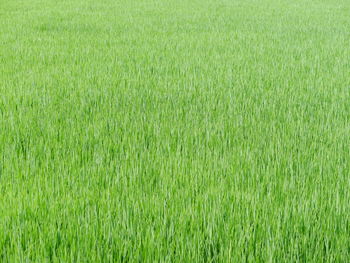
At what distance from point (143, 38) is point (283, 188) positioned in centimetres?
589

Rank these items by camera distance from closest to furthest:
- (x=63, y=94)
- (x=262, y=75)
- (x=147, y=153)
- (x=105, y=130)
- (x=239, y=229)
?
(x=239, y=229), (x=147, y=153), (x=105, y=130), (x=63, y=94), (x=262, y=75)

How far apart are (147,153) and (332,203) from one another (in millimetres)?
1114

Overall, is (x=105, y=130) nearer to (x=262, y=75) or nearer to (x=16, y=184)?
(x=16, y=184)

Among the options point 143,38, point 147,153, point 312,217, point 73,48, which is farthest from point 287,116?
point 143,38

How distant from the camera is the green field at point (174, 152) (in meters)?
1.92

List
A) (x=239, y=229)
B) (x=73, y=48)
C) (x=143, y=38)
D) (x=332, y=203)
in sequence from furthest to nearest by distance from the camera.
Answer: (x=143, y=38), (x=73, y=48), (x=332, y=203), (x=239, y=229)

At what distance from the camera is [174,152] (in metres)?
3.06

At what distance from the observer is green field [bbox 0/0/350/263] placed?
6.30ft

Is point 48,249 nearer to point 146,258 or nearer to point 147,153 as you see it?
point 146,258

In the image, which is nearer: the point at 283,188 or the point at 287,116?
the point at 283,188

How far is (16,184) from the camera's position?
2.52 meters

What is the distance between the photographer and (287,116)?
385 centimetres

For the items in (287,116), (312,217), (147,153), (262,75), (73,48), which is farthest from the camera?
(73,48)

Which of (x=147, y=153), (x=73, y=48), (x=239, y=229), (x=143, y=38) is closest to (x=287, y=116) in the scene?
(x=147, y=153)
